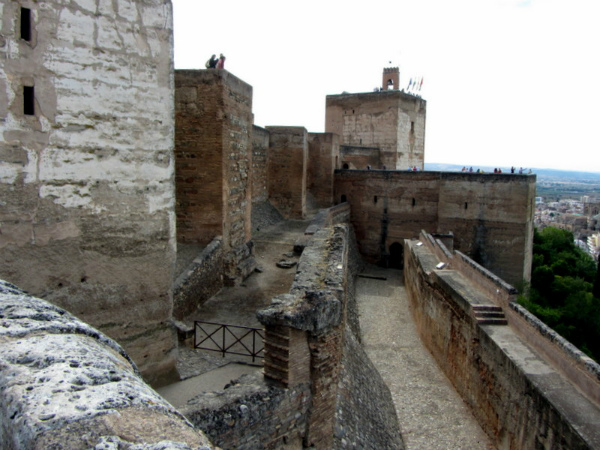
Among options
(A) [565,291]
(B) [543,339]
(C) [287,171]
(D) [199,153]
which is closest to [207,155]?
(D) [199,153]

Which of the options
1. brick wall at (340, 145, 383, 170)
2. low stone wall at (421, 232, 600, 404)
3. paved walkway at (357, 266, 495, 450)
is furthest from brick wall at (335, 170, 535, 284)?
low stone wall at (421, 232, 600, 404)

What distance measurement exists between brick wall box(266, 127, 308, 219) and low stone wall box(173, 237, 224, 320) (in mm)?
10277

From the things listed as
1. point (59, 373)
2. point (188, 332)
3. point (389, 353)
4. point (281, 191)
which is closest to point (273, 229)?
point (281, 191)

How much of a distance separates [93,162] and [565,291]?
27.2 m

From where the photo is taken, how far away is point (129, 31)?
5.01m

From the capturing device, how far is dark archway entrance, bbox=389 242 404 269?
24672 millimetres

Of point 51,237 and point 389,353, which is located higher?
point 51,237

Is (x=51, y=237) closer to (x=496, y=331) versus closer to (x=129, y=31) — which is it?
(x=129, y=31)

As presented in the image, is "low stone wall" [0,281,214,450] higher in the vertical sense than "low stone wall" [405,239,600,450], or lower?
higher

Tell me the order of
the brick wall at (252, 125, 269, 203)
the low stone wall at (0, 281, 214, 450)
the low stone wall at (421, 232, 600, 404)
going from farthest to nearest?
the brick wall at (252, 125, 269, 203) < the low stone wall at (421, 232, 600, 404) < the low stone wall at (0, 281, 214, 450)

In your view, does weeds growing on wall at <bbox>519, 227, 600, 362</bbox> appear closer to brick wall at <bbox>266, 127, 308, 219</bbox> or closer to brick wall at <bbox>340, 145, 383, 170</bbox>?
brick wall at <bbox>266, 127, 308, 219</bbox>

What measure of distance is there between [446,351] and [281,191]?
10079 mm

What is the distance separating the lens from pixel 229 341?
760 cm

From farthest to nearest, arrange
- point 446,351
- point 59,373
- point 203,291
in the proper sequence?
1. point 446,351
2. point 203,291
3. point 59,373
